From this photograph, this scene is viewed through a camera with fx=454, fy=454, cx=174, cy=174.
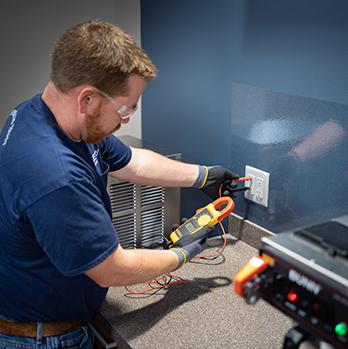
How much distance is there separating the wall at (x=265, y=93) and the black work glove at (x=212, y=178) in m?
0.08

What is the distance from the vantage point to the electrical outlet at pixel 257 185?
1507mm

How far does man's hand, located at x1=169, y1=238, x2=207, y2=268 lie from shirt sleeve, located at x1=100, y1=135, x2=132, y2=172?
1.01 feet

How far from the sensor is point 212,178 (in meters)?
1.54

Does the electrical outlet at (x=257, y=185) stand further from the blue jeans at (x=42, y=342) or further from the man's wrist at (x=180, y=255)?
the blue jeans at (x=42, y=342)

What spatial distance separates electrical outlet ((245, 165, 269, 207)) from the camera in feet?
4.94

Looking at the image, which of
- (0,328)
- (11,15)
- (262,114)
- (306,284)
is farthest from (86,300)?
(11,15)

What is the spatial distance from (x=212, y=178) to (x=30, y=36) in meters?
0.90

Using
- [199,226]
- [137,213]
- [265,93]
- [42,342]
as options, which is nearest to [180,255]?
[199,226]

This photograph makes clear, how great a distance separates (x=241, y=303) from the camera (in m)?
1.27

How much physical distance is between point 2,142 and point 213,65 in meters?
0.86

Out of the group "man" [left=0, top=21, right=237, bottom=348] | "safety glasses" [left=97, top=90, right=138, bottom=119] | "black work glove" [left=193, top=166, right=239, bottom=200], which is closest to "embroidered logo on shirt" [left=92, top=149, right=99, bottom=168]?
"man" [left=0, top=21, right=237, bottom=348]

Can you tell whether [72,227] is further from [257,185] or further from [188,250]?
[257,185]

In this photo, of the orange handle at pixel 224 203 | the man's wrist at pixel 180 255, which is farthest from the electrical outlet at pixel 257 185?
the man's wrist at pixel 180 255

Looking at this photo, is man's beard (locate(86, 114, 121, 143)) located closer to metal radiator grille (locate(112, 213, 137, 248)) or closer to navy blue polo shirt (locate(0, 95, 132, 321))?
navy blue polo shirt (locate(0, 95, 132, 321))
